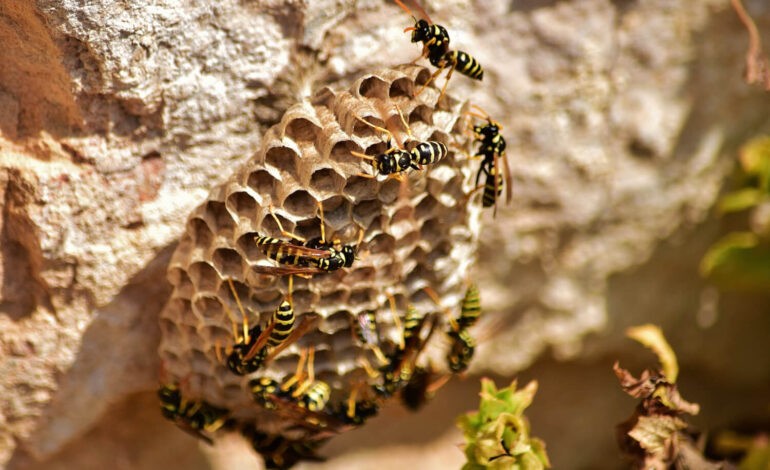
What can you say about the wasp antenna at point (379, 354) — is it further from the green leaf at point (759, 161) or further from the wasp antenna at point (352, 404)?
the green leaf at point (759, 161)

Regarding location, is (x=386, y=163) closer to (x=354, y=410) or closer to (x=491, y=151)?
(x=491, y=151)

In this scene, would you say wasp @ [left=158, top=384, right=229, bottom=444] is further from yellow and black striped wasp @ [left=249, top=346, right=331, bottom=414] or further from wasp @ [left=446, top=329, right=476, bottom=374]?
wasp @ [left=446, top=329, right=476, bottom=374]

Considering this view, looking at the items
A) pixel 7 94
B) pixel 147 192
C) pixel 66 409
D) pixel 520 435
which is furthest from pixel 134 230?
pixel 520 435

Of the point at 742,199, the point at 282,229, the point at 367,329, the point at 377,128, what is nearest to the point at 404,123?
the point at 377,128

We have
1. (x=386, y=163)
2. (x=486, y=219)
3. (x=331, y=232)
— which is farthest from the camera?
(x=486, y=219)

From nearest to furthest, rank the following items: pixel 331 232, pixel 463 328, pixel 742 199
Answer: pixel 331 232
pixel 463 328
pixel 742 199
